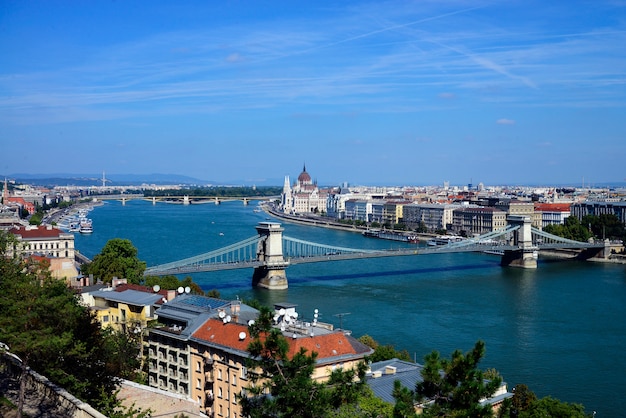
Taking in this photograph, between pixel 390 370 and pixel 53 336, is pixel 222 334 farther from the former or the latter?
pixel 53 336

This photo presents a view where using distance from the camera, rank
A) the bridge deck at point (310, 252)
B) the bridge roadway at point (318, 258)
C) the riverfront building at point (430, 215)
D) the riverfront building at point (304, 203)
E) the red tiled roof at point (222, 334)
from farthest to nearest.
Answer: the riverfront building at point (304, 203) < the riverfront building at point (430, 215) < the bridge deck at point (310, 252) < the bridge roadway at point (318, 258) < the red tiled roof at point (222, 334)

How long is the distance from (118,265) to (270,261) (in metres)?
5.08

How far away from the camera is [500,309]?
55.0 feet

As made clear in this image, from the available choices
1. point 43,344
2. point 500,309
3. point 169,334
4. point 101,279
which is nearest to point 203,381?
point 169,334

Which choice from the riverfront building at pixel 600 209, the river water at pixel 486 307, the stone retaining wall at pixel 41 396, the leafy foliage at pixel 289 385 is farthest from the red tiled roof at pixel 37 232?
the riverfront building at pixel 600 209

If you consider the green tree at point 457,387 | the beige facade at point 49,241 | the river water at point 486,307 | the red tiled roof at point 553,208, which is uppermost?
the red tiled roof at point 553,208

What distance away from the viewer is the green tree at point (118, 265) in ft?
53.7

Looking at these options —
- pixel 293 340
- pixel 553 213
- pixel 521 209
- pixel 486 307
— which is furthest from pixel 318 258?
pixel 553 213

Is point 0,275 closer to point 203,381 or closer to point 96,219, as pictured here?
point 203,381

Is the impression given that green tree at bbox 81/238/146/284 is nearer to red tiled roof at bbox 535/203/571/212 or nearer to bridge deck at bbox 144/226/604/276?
bridge deck at bbox 144/226/604/276

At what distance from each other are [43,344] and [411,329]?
998 cm

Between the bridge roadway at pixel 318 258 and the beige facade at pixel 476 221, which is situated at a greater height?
the beige facade at pixel 476 221

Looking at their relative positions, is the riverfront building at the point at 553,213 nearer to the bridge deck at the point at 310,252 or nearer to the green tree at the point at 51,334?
the bridge deck at the point at 310,252

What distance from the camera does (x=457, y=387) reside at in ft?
14.2
